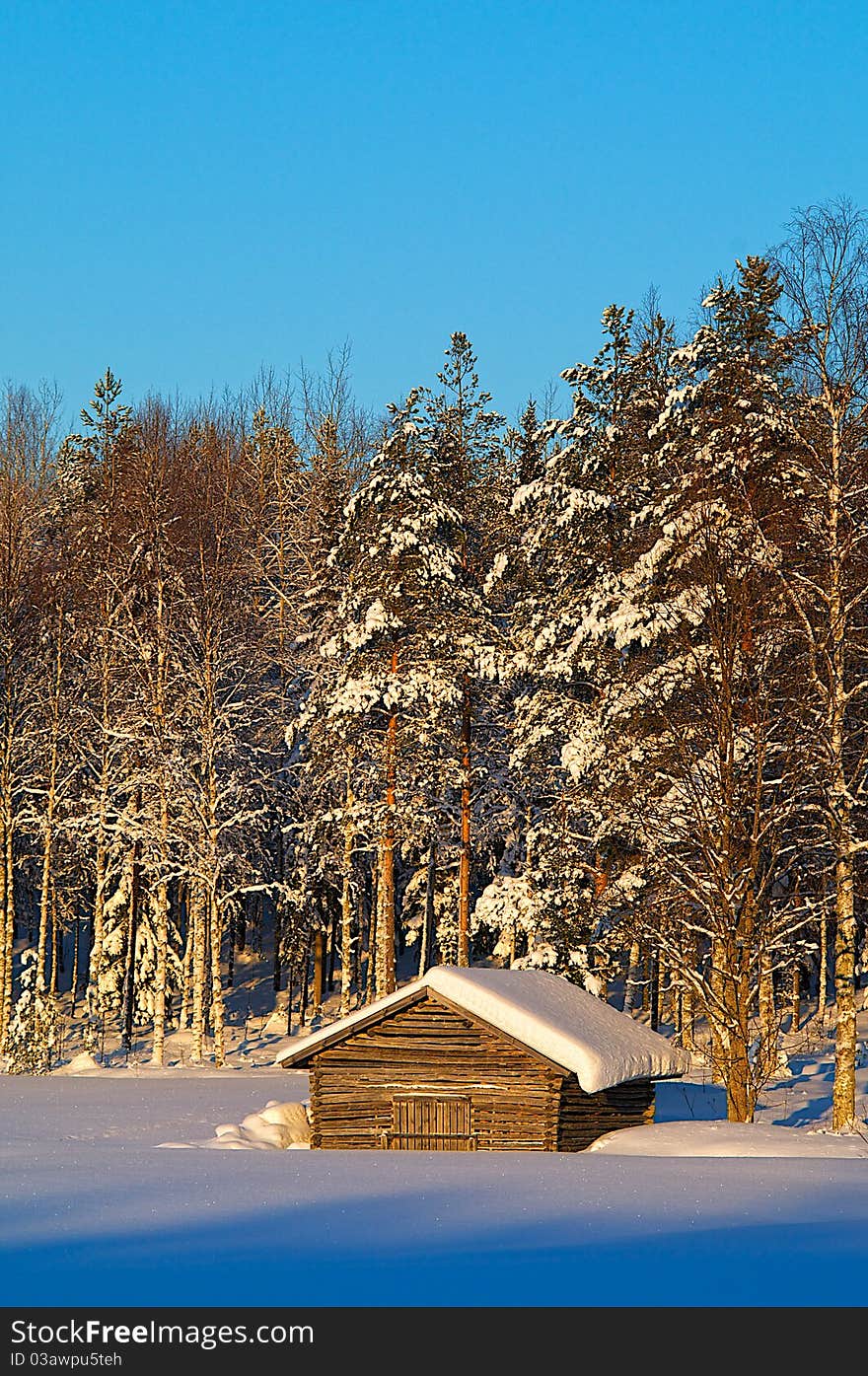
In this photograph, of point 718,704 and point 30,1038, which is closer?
point 718,704

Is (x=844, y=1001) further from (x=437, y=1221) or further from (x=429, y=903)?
(x=429, y=903)

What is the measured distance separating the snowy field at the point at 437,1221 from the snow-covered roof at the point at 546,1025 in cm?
136

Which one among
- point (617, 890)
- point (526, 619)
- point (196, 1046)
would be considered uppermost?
point (526, 619)

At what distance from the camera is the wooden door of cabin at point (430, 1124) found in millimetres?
25484

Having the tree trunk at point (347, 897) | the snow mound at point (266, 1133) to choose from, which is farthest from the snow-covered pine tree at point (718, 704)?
the tree trunk at point (347, 897)

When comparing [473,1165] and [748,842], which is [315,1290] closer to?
[473,1165]

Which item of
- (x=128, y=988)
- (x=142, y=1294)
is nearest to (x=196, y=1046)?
(x=128, y=988)

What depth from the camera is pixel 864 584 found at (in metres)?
27.2

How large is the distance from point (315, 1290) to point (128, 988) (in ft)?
107

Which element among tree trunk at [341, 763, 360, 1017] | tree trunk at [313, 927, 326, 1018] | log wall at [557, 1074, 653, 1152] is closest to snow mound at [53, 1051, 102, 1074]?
tree trunk at [341, 763, 360, 1017]

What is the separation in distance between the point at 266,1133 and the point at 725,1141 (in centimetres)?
803

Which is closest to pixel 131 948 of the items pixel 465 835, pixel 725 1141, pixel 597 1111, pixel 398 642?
pixel 465 835

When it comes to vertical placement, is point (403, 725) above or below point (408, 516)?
below

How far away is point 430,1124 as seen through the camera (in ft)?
84.2
